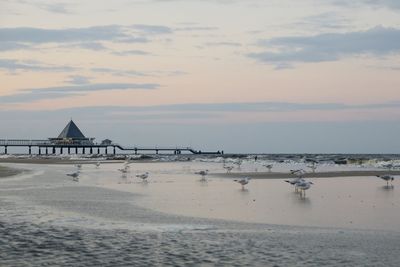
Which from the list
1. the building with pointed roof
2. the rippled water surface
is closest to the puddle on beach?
the rippled water surface


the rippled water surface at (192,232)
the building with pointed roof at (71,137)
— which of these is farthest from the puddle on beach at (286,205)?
the building with pointed roof at (71,137)

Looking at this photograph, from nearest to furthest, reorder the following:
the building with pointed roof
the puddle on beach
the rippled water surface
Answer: the rippled water surface
the puddle on beach
the building with pointed roof

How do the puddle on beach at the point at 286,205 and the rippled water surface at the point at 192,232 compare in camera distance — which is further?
the puddle on beach at the point at 286,205

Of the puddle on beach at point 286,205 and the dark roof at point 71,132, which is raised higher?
the dark roof at point 71,132

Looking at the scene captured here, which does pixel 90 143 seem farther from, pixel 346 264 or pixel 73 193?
pixel 346 264

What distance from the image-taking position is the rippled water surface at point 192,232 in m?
10.7

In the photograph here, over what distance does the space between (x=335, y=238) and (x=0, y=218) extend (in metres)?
8.92

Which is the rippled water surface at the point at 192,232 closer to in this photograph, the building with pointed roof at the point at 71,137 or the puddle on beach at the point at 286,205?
the puddle on beach at the point at 286,205

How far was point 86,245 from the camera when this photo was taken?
11930 mm

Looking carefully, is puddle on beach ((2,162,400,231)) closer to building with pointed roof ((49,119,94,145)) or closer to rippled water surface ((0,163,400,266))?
rippled water surface ((0,163,400,266))

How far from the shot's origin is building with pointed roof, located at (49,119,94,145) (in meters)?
141

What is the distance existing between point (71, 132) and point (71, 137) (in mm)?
2283

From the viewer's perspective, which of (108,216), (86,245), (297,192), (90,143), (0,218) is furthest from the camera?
(90,143)

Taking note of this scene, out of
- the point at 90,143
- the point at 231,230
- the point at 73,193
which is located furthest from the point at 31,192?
the point at 90,143
